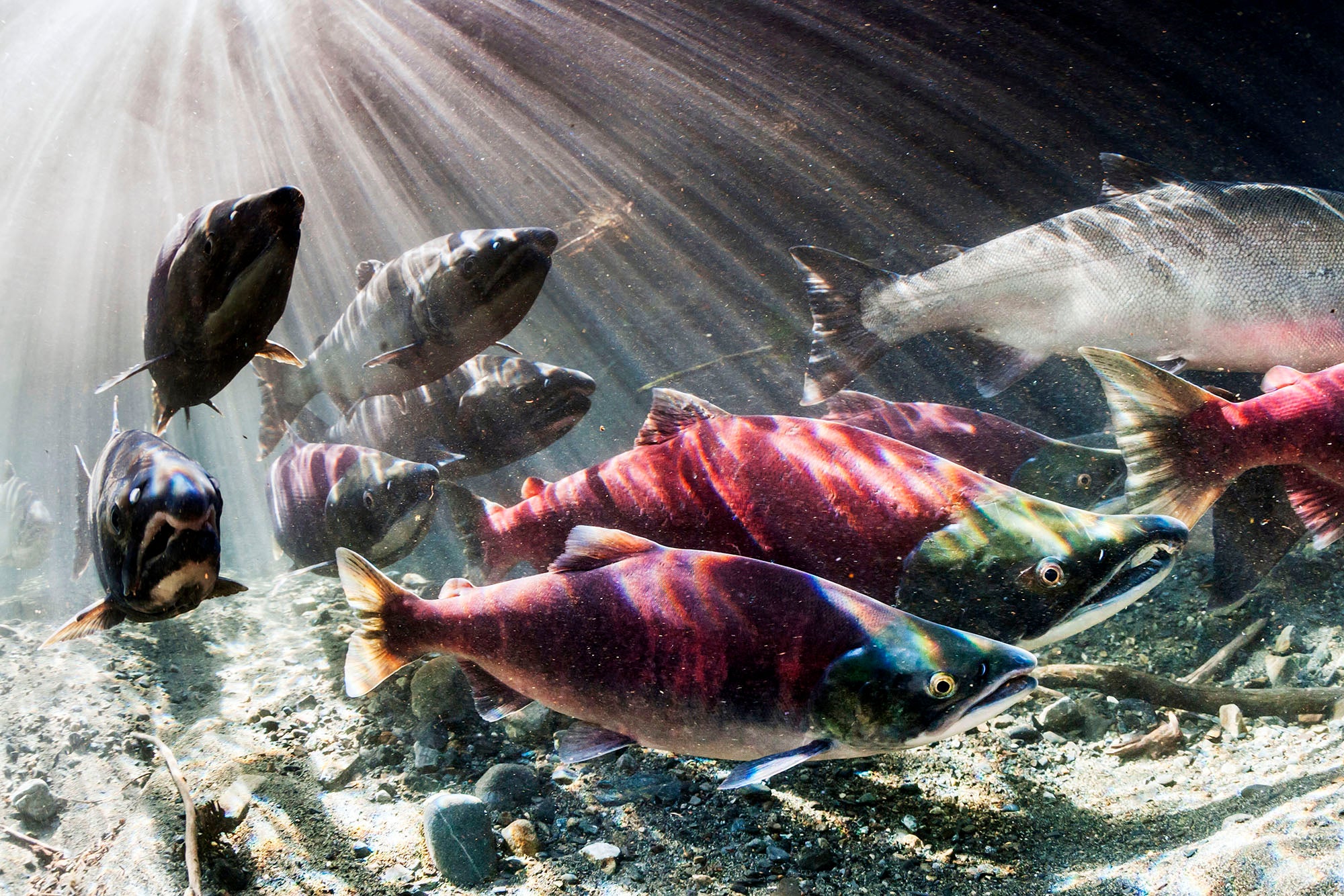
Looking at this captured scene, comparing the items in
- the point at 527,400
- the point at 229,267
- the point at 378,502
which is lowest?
the point at 378,502

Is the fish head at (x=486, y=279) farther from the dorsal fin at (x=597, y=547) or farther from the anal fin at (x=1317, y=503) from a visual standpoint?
the anal fin at (x=1317, y=503)

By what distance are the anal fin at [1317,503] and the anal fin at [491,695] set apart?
9.77 feet

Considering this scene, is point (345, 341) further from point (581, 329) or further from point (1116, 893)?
point (581, 329)

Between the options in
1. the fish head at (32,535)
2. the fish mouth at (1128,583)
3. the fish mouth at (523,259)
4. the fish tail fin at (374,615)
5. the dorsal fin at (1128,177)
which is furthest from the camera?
the fish head at (32,535)

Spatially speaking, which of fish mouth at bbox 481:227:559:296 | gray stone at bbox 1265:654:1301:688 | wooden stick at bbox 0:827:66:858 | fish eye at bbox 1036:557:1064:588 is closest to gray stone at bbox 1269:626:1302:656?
gray stone at bbox 1265:654:1301:688

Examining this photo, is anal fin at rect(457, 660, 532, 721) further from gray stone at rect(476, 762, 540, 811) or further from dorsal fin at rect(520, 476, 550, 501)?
dorsal fin at rect(520, 476, 550, 501)

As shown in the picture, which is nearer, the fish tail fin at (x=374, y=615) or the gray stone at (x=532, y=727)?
the fish tail fin at (x=374, y=615)

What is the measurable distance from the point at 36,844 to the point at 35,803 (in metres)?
0.58

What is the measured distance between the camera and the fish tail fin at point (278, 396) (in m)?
5.26

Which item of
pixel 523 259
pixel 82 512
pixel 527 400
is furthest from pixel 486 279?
pixel 82 512

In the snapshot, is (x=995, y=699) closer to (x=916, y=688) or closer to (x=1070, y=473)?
(x=916, y=688)

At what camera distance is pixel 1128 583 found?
1860 mm

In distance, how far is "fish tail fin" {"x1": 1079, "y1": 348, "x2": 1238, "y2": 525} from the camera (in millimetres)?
2248

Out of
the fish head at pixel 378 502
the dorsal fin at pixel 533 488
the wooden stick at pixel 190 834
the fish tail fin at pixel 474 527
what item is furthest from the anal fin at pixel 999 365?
the wooden stick at pixel 190 834
